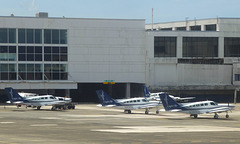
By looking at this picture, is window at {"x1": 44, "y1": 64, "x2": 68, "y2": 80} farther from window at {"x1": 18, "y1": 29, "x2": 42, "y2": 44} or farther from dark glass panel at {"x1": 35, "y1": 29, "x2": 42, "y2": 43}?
window at {"x1": 18, "y1": 29, "x2": 42, "y2": 44}

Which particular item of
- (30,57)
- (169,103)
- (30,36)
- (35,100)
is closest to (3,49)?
(30,57)

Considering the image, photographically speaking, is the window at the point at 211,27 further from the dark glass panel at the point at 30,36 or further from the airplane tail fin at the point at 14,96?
the airplane tail fin at the point at 14,96

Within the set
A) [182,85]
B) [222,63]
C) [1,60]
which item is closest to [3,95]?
[1,60]

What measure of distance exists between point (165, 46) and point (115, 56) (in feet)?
39.1

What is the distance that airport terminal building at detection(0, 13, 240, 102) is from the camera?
10875 centimetres

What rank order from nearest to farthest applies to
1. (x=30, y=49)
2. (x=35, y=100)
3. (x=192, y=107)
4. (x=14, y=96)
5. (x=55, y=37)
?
(x=192, y=107), (x=14, y=96), (x=35, y=100), (x=30, y=49), (x=55, y=37)

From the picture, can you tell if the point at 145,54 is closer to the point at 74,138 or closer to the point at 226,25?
the point at 226,25

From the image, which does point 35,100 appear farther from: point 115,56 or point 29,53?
point 115,56

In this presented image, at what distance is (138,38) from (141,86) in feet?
36.4

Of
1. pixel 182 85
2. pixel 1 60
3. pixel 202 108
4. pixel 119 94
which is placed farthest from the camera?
pixel 119 94

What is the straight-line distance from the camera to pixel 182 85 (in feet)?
382

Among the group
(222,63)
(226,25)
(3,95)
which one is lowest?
(3,95)

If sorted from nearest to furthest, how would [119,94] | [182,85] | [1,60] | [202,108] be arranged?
[202,108] < [1,60] < [182,85] < [119,94]

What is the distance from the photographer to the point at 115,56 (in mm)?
112750
